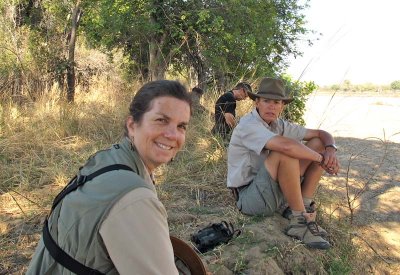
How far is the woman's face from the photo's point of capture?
149cm

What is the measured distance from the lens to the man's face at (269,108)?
347cm

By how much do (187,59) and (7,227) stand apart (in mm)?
6751

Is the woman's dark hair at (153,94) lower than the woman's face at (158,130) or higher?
higher

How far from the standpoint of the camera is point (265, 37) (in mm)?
9016

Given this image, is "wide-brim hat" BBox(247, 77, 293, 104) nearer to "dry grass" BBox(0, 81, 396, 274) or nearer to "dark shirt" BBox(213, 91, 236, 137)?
"dry grass" BBox(0, 81, 396, 274)

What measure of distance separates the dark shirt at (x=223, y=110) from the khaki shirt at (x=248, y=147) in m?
1.50

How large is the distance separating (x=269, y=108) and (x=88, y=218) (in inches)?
99.9

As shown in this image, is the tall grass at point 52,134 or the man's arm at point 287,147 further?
the tall grass at point 52,134

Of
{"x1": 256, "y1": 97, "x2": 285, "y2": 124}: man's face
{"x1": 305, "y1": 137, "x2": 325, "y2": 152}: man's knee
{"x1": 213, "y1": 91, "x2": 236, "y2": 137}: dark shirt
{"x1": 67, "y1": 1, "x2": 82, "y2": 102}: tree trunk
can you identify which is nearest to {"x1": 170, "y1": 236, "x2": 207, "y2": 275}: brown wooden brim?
{"x1": 256, "y1": 97, "x2": 285, "y2": 124}: man's face

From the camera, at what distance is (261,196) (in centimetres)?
339

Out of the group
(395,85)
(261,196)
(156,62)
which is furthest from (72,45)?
(395,85)

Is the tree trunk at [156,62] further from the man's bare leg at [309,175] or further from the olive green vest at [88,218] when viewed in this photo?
the olive green vest at [88,218]

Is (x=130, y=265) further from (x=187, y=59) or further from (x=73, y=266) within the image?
(x=187, y=59)

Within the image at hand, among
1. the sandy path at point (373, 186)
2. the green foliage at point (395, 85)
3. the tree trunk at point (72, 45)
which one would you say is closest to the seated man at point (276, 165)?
the sandy path at point (373, 186)
